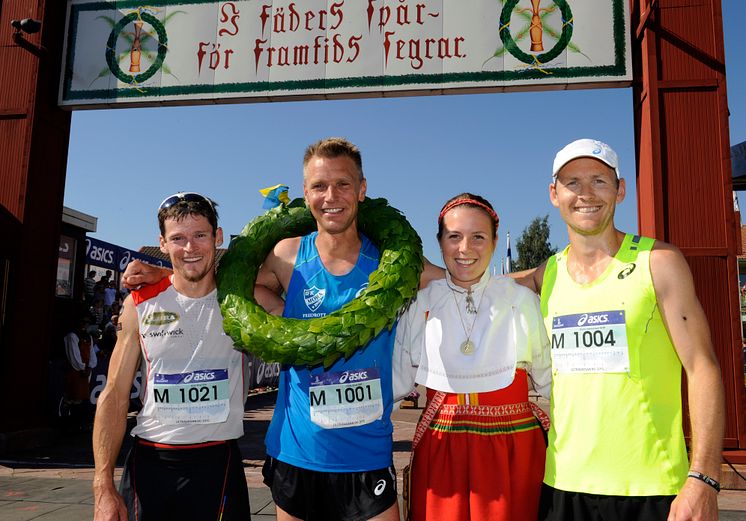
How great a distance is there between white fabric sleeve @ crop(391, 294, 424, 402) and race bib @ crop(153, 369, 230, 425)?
2.87 ft

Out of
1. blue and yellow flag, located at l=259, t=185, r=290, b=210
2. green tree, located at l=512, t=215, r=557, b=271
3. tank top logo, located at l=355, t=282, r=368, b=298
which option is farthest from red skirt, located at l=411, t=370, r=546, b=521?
green tree, located at l=512, t=215, r=557, b=271

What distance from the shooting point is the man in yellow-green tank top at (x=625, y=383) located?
215cm

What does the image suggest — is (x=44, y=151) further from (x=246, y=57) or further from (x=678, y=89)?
(x=678, y=89)

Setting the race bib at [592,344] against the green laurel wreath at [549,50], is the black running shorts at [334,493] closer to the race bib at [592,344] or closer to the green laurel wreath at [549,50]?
the race bib at [592,344]

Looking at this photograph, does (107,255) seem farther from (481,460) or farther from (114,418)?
(481,460)

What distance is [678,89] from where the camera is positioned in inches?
267

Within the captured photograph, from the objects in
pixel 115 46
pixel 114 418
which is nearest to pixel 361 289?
pixel 114 418

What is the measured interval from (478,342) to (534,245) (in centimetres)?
4571

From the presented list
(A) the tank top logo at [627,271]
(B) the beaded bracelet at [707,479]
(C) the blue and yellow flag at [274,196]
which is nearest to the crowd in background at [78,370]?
(C) the blue and yellow flag at [274,196]

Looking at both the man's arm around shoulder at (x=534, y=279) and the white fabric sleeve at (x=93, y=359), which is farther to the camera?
the white fabric sleeve at (x=93, y=359)

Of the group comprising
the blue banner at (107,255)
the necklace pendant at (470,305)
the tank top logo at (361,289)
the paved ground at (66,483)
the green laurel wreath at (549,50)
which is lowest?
the paved ground at (66,483)

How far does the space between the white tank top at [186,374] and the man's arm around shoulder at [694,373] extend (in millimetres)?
2015

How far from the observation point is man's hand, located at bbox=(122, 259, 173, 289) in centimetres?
293

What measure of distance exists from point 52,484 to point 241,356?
478cm
